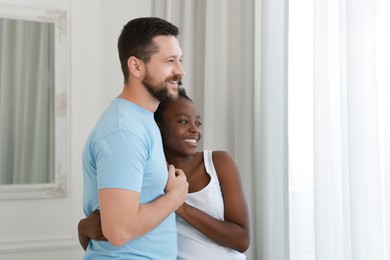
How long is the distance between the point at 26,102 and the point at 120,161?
1635 mm

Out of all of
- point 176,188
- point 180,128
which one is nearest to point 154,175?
point 176,188

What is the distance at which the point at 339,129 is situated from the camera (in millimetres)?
1854

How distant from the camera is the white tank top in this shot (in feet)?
5.52

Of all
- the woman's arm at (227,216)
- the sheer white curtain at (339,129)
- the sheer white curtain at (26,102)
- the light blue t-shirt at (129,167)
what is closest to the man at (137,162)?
the light blue t-shirt at (129,167)

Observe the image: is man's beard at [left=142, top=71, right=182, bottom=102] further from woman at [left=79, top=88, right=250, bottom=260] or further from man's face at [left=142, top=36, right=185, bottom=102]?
woman at [left=79, top=88, right=250, bottom=260]

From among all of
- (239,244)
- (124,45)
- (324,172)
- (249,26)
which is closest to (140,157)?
(124,45)

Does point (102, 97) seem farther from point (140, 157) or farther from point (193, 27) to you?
point (140, 157)

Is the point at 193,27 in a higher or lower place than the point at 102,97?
higher

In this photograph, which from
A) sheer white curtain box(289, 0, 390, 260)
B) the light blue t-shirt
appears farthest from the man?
sheer white curtain box(289, 0, 390, 260)

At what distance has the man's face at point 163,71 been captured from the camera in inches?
57.3

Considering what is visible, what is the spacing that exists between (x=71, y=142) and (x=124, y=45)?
4.76ft

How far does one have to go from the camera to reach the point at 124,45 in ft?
4.94

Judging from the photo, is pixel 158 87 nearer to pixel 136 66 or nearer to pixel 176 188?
pixel 136 66

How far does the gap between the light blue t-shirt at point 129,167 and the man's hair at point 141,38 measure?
0.46 feet
